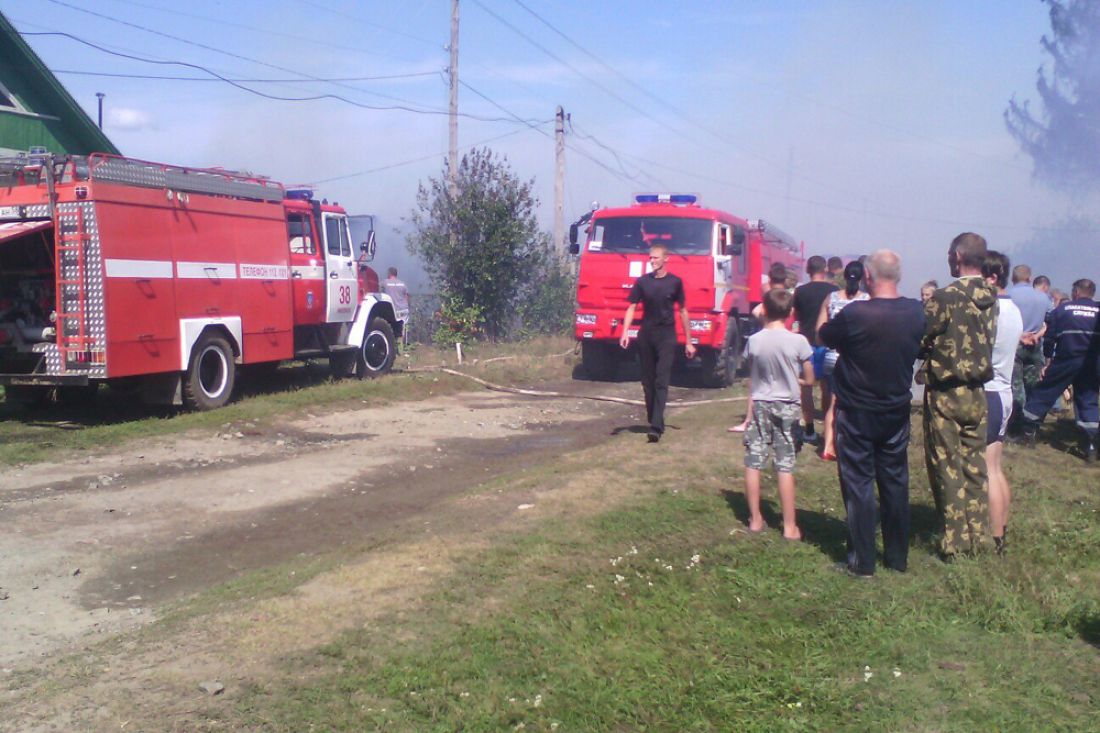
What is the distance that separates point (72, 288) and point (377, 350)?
20.8 ft

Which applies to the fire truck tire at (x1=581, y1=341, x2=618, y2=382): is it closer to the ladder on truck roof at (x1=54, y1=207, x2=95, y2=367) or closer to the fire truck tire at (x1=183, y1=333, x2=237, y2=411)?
the fire truck tire at (x1=183, y1=333, x2=237, y2=411)

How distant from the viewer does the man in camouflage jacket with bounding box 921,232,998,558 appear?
5719 mm

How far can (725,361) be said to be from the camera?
54.6 ft

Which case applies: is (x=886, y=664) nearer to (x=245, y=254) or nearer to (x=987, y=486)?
(x=987, y=486)

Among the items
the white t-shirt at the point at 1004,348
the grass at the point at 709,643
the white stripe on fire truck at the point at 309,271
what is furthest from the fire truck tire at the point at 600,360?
the white t-shirt at the point at 1004,348

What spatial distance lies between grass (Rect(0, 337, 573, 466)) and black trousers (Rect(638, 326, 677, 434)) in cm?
500

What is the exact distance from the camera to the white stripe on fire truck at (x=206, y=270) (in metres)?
11.8

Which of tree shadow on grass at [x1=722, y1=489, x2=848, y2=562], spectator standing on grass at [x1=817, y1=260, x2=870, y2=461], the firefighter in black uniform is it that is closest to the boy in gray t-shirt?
tree shadow on grass at [x1=722, y1=489, x2=848, y2=562]

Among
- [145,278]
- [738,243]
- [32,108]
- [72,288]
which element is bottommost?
[72,288]

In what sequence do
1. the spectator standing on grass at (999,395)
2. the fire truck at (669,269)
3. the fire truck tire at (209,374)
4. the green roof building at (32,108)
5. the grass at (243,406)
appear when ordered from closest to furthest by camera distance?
the spectator standing on grass at (999,395)
the grass at (243,406)
the fire truck tire at (209,374)
the fire truck at (669,269)
the green roof building at (32,108)

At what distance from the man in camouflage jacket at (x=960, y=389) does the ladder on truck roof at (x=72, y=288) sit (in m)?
8.79

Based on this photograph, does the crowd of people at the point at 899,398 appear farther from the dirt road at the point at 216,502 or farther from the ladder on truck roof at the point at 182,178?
the ladder on truck roof at the point at 182,178

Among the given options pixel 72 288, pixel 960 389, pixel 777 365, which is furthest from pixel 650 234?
pixel 960 389

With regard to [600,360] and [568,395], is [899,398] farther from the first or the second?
[600,360]
